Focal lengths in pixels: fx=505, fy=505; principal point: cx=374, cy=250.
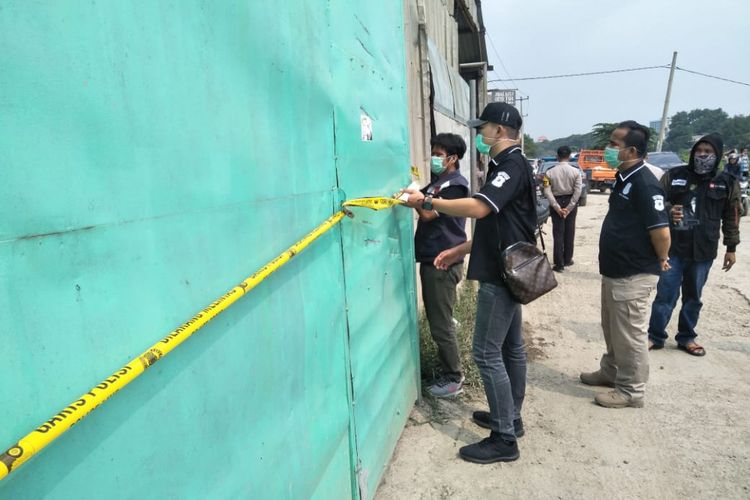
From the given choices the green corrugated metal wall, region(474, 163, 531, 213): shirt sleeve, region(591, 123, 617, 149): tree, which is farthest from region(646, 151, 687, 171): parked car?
region(591, 123, 617, 149): tree

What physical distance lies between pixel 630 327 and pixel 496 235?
1.42 meters

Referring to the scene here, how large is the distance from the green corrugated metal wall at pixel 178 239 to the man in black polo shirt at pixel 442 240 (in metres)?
1.15

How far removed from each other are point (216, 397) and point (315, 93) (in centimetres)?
111

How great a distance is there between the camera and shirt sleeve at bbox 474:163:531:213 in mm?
2580

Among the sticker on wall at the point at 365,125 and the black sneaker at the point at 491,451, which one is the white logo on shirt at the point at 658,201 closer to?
the black sneaker at the point at 491,451

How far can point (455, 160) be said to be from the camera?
3348mm

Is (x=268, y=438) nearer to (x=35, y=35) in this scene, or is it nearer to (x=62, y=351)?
(x=62, y=351)

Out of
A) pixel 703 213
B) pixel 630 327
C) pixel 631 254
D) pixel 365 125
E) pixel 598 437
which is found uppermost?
pixel 365 125

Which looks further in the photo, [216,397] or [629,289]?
[629,289]

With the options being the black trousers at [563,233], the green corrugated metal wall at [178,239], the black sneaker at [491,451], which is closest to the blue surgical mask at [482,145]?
the green corrugated metal wall at [178,239]

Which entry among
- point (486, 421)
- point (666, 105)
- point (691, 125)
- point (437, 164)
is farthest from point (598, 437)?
point (691, 125)

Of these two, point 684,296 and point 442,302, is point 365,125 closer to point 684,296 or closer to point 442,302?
point 442,302

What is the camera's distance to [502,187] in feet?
8.54

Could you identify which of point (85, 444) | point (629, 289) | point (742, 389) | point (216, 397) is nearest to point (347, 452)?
point (216, 397)
